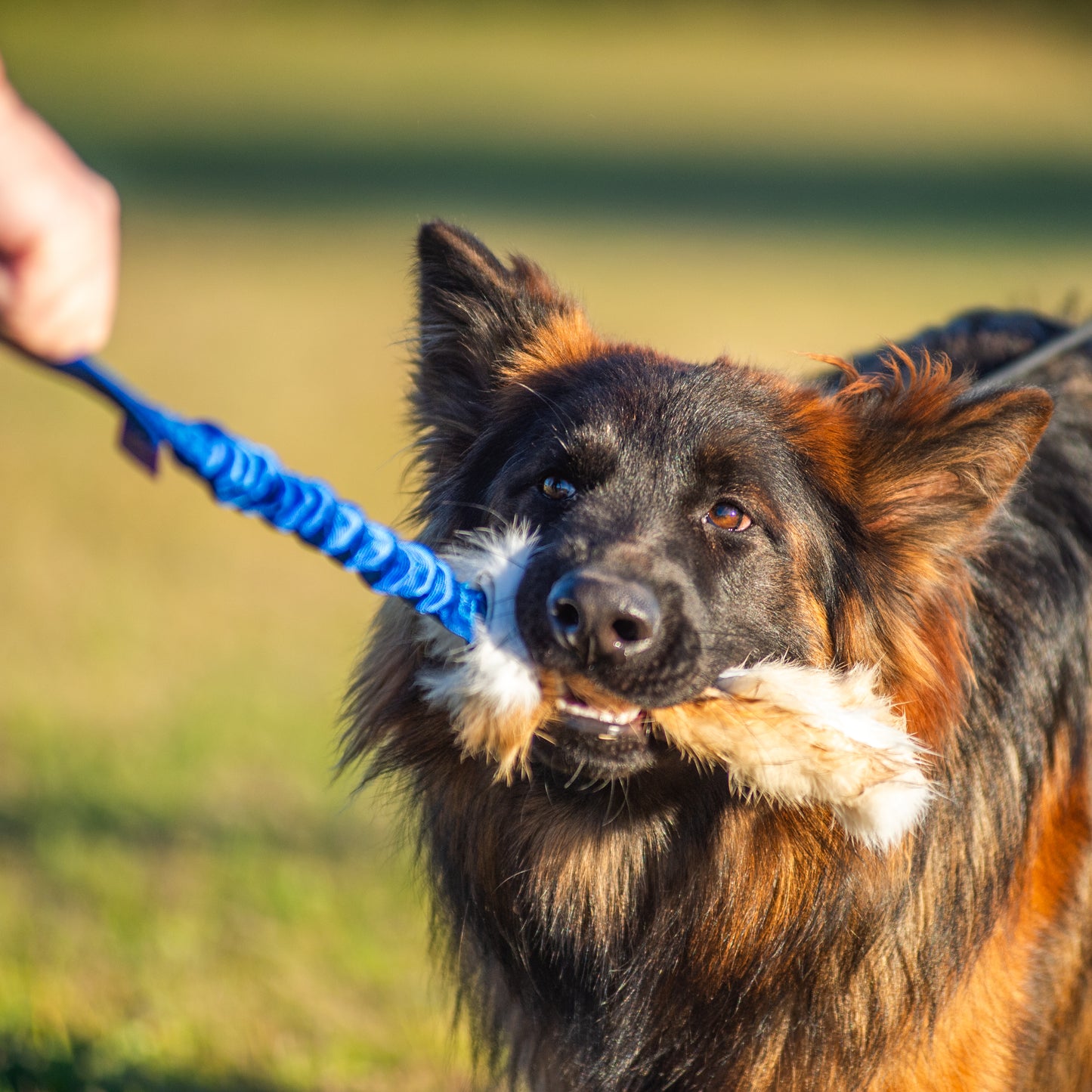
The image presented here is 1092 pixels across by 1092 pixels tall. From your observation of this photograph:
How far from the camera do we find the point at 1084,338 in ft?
13.8

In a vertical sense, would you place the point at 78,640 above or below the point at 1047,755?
below

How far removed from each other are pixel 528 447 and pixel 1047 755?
168 centimetres

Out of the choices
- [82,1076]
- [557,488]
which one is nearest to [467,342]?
[557,488]

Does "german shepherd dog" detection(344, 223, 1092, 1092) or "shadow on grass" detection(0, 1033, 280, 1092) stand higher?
"german shepherd dog" detection(344, 223, 1092, 1092)

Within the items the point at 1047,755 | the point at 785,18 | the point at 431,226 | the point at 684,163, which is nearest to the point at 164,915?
the point at 431,226

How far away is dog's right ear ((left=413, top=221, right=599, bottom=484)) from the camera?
3531mm

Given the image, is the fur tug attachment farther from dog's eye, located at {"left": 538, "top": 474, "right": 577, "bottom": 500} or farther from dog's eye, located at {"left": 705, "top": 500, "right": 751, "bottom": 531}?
dog's eye, located at {"left": 705, "top": 500, "right": 751, "bottom": 531}

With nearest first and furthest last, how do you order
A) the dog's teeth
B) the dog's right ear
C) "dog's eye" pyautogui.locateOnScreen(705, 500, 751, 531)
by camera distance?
the dog's teeth
"dog's eye" pyautogui.locateOnScreen(705, 500, 751, 531)
the dog's right ear

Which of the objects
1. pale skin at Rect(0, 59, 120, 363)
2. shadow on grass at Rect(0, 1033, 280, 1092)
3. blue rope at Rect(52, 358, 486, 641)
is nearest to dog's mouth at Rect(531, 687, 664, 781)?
blue rope at Rect(52, 358, 486, 641)

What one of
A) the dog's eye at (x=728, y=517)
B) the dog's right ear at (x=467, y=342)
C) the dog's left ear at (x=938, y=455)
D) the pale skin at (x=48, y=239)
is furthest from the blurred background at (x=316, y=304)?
the pale skin at (x=48, y=239)

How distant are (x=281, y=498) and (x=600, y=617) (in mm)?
760

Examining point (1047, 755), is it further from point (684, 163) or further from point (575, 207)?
point (684, 163)

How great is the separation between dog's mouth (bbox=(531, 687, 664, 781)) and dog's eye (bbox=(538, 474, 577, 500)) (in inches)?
23.3

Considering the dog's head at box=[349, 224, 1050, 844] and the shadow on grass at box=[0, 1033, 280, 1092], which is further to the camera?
the shadow on grass at box=[0, 1033, 280, 1092]
